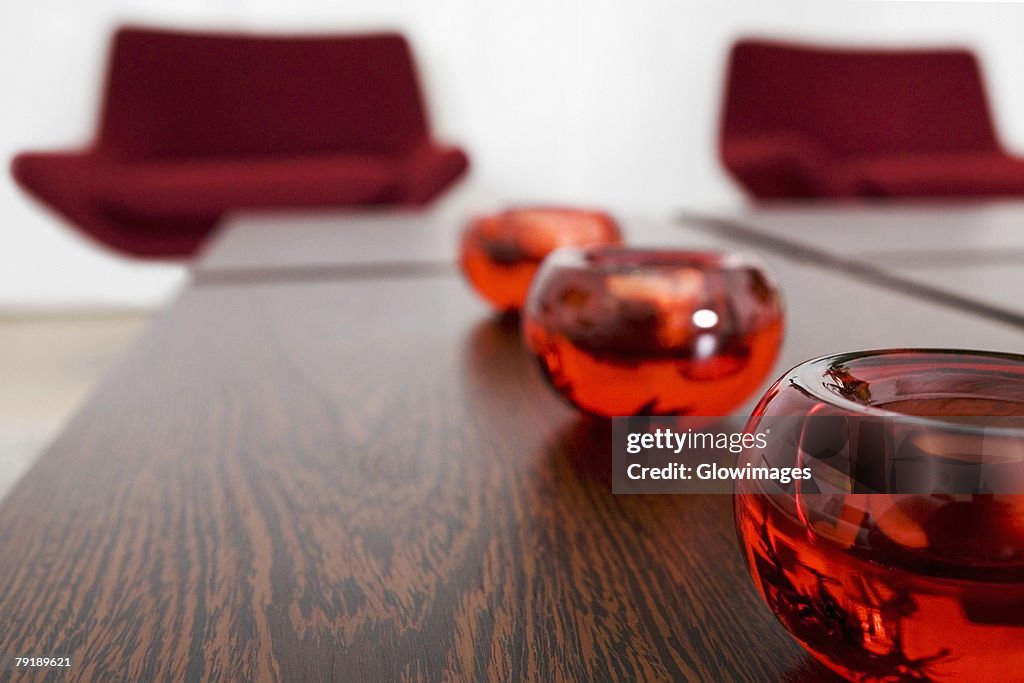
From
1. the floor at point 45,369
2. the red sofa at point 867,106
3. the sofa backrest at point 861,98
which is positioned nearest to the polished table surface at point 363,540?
the floor at point 45,369

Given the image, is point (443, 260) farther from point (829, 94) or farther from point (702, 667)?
point (829, 94)

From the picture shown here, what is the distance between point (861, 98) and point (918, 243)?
99.9 inches

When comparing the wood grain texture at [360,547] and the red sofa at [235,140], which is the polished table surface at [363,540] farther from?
the red sofa at [235,140]

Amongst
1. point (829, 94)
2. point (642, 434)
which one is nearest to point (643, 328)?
point (642, 434)

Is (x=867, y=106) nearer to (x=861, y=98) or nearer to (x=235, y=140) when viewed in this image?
(x=861, y=98)

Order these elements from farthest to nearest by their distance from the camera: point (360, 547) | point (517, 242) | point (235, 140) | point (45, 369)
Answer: point (235, 140) → point (45, 369) → point (517, 242) → point (360, 547)

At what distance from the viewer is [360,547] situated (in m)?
0.32

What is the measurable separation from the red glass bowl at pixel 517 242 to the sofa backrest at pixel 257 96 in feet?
8.33

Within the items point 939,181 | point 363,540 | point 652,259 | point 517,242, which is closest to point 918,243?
point 517,242

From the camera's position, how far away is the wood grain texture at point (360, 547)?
9.9 inches

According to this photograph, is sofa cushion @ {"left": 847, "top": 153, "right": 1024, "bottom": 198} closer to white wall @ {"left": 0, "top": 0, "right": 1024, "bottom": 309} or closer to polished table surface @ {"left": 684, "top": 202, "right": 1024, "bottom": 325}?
white wall @ {"left": 0, "top": 0, "right": 1024, "bottom": 309}

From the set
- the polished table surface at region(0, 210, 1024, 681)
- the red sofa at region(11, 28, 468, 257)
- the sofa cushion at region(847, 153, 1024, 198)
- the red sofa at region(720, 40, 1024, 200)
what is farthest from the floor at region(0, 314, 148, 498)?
the sofa cushion at region(847, 153, 1024, 198)

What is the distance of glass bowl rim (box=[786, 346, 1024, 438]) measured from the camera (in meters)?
0.20

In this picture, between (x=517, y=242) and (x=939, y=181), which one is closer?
(x=517, y=242)
